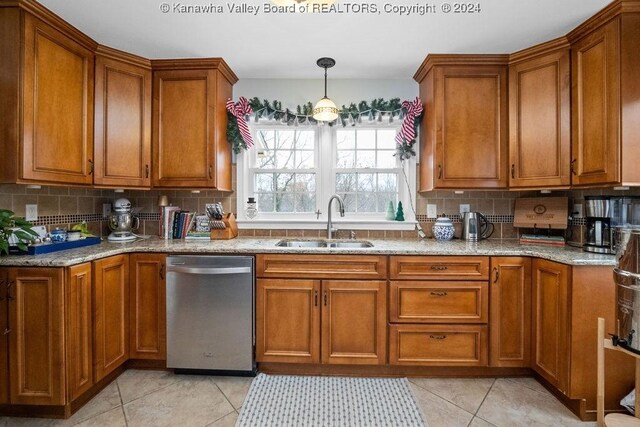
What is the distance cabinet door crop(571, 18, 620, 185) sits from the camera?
194cm

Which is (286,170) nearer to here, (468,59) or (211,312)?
(211,312)

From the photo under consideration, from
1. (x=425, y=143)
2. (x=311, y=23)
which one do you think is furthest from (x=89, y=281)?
(x=425, y=143)

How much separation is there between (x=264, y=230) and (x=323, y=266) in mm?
883

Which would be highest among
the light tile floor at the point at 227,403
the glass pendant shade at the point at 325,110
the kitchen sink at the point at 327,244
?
the glass pendant shade at the point at 325,110

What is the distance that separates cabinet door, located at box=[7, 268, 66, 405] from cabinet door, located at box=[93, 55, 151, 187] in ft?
2.74

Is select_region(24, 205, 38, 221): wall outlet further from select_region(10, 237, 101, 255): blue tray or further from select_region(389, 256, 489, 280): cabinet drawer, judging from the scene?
select_region(389, 256, 489, 280): cabinet drawer

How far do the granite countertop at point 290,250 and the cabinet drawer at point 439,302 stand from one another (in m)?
0.23

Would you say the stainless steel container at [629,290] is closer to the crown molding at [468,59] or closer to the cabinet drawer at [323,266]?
the cabinet drawer at [323,266]

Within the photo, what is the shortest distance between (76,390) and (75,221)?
130 cm

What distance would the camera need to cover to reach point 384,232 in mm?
2936

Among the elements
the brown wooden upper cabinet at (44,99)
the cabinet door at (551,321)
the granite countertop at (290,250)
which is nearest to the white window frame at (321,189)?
the granite countertop at (290,250)

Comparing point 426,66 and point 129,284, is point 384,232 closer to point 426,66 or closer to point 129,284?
point 426,66

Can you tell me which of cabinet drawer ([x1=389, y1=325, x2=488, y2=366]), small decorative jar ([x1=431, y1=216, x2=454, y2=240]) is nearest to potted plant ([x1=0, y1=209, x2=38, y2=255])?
cabinet drawer ([x1=389, y1=325, x2=488, y2=366])

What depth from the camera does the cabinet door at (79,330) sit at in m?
1.85
